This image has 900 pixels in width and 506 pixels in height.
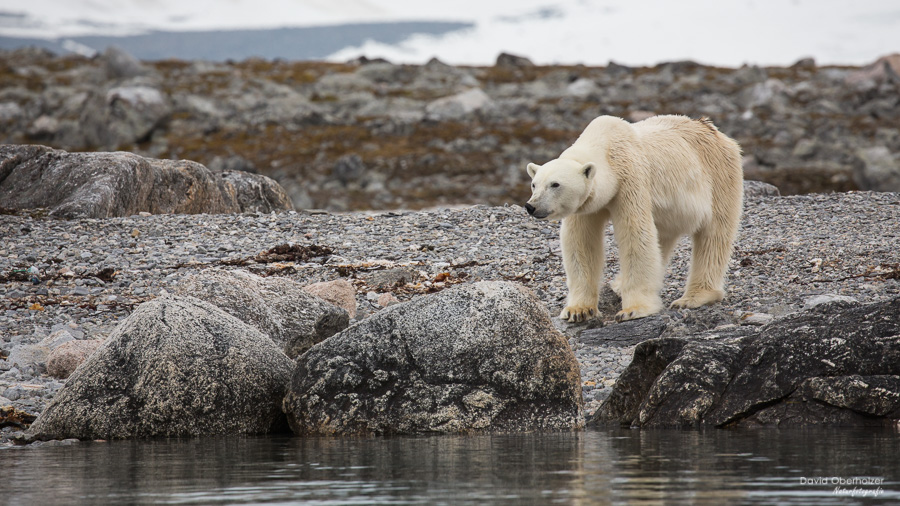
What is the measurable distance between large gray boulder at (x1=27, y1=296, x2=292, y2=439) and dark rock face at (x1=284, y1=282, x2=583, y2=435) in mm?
403

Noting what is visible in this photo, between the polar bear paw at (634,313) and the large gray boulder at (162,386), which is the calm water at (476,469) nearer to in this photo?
the large gray boulder at (162,386)

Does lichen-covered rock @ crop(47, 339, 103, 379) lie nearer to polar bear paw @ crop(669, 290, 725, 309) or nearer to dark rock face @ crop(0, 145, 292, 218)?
polar bear paw @ crop(669, 290, 725, 309)

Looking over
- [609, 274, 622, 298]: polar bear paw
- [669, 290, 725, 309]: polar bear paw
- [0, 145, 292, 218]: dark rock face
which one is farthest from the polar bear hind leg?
[0, 145, 292, 218]: dark rock face

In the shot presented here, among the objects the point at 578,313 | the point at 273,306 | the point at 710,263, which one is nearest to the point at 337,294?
the point at 273,306

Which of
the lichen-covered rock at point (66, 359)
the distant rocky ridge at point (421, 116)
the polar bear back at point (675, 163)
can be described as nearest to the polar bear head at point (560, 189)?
the polar bear back at point (675, 163)

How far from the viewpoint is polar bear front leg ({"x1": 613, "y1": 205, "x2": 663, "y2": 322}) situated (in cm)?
912

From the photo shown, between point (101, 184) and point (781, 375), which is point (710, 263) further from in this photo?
point (101, 184)

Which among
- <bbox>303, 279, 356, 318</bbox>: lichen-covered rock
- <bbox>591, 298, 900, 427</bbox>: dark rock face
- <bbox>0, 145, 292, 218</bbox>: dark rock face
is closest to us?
<bbox>591, 298, 900, 427</bbox>: dark rock face

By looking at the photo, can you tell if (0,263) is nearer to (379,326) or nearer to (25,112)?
(379,326)

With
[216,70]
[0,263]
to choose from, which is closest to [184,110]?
[216,70]

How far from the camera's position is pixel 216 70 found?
69250mm

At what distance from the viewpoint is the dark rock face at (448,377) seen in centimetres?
657

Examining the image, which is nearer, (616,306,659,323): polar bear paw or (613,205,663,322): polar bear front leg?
(613,205,663,322): polar bear front leg

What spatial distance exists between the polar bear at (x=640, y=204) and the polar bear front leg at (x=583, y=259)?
0.4 inches
